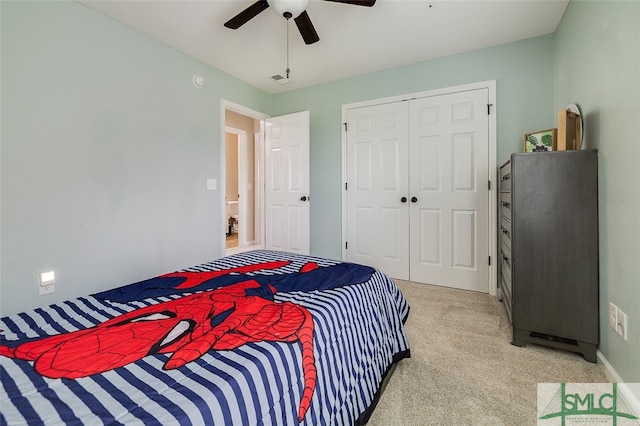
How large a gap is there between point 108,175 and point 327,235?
97.6 inches

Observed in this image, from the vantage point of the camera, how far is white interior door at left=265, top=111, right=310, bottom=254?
382 centimetres

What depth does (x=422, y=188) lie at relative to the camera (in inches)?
129

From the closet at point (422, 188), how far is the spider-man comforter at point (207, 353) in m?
1.89

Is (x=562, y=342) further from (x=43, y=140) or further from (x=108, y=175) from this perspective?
(x=43, y=140)

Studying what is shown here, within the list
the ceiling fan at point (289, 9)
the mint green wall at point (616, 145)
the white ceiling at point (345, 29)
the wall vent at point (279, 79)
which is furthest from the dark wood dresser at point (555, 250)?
the wall vent at point (279, 79)

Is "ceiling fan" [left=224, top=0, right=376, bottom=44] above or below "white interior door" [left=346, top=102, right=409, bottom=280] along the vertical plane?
above

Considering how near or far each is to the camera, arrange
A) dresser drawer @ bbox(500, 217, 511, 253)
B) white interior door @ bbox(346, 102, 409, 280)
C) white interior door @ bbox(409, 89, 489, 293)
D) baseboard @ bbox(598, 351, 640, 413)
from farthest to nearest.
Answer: white interior door @ bbox(346, 102, 409, 280), white interior door @ bbox(409, 89, 489, 293), dresser drawer @ bbox(500, 217, 511, 253), baseboard @ bbox(598, 351, 640, 413)

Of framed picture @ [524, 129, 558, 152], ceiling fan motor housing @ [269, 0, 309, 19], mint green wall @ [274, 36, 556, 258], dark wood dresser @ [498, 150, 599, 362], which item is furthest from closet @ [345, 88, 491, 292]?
ceiling fan motor housing @ [269, 0, 309, 19]

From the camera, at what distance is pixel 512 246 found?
78.2 inches

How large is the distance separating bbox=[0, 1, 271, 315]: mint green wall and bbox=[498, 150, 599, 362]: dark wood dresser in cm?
301

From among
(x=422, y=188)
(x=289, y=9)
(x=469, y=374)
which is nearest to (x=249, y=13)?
(x=289, y=9)

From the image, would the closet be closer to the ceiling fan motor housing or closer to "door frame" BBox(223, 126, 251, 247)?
the ceiling fan motor housing

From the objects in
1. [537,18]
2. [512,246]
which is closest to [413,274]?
[512,246]

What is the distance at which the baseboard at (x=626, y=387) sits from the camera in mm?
1331
